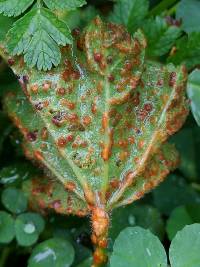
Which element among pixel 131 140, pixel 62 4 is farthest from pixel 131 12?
pixel 131 140

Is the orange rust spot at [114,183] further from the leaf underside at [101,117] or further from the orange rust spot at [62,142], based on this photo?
the orange rust spot at [62,142]

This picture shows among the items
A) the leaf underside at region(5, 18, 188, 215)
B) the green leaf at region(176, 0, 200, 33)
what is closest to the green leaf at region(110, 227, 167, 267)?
the leaf underside at region(5, 18, 188, 215)

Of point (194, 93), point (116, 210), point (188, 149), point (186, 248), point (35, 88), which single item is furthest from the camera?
point (188, 149)

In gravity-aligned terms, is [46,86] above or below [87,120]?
above

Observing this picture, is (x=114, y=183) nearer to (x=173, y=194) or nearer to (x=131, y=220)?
(x=131, y=220)

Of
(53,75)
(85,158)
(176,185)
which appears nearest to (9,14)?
(53,75)

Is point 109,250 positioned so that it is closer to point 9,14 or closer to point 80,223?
point 80,223

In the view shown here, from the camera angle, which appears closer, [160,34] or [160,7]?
[160,34]
